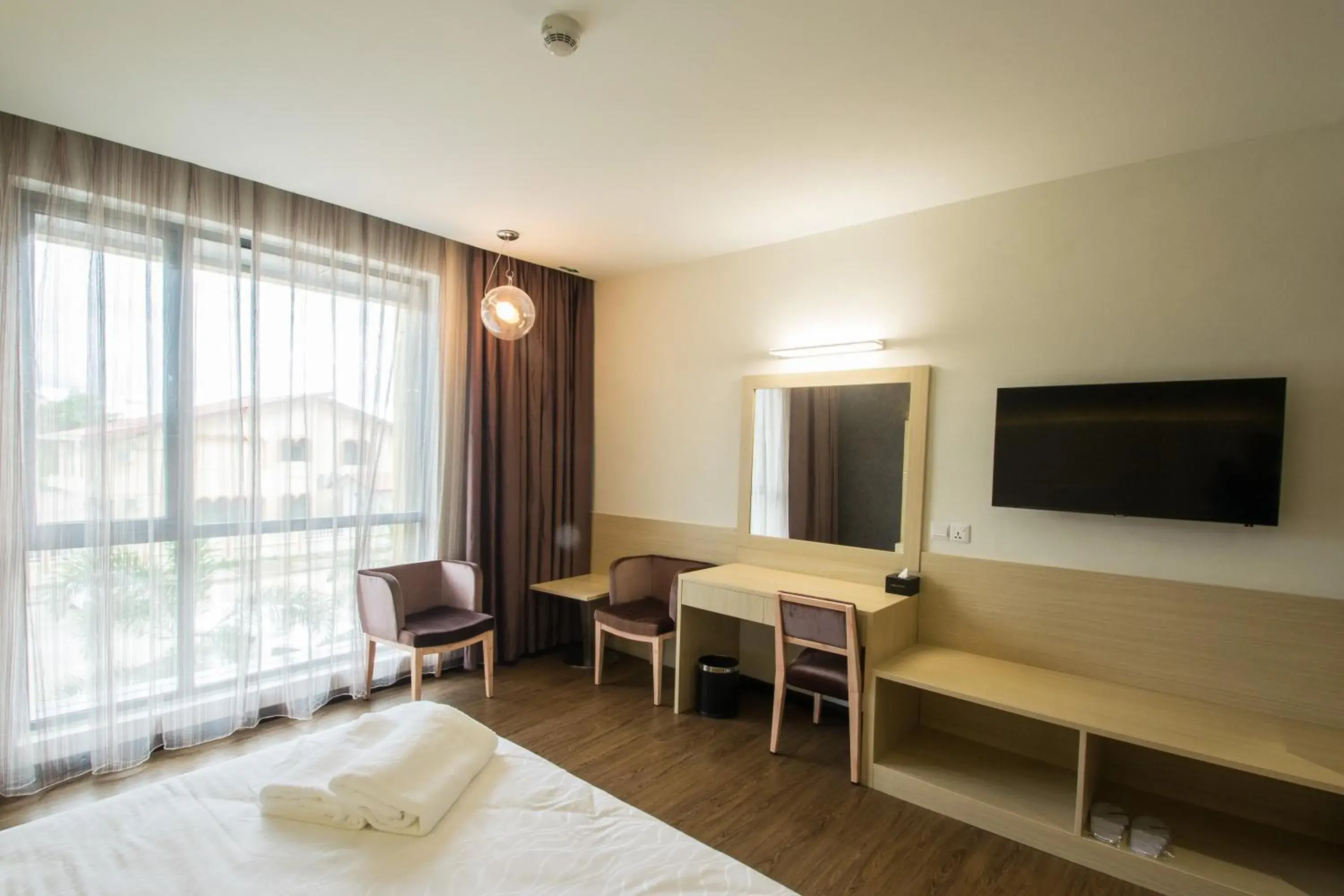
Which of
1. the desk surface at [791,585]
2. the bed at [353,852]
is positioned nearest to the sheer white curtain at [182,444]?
the bed at [353,852]

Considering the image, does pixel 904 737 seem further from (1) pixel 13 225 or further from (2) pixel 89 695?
(1) pixel 13 225

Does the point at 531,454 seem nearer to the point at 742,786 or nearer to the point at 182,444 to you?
the point at 182,444

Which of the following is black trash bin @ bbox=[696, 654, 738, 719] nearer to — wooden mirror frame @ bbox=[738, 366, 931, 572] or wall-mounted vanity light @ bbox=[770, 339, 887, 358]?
wooden mirror frame @ bbox=[738, 366, 931, 572]

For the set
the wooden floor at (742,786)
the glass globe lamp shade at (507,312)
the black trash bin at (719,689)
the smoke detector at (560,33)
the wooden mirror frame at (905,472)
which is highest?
the smoke detector at (560,33)

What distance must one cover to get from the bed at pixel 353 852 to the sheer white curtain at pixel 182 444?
149cm

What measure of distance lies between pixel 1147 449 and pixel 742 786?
86.3 inches

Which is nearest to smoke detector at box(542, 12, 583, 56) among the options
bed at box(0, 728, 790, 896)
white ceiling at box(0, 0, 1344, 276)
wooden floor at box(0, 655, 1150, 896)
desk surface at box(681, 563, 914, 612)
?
white ceiling at box(0, 0, 1344, 276)

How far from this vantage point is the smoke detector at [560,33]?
68.9 inches

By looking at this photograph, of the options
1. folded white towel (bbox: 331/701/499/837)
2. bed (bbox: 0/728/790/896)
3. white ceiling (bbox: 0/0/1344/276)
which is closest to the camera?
bed (bbox: 0/728/790/896)

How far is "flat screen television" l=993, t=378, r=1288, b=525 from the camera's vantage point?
225 centimetres

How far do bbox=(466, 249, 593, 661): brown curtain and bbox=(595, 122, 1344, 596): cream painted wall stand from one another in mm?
1071

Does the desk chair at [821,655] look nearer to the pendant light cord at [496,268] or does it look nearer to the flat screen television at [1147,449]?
the flat screen television at [1147,449]

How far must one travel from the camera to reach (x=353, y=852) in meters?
1.40

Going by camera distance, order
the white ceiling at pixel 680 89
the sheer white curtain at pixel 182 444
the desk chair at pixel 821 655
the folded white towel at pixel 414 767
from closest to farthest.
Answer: the folded white towel at pixel 414 767, the white ceiling at pixel 680 89, the sheer white curtain at pixel 182 444, the desk chair at pixel 821 655
